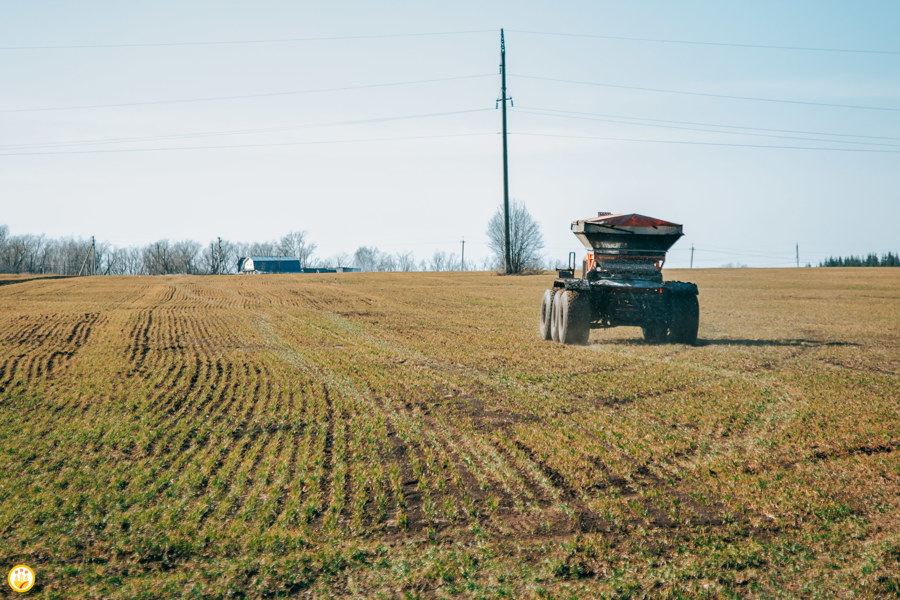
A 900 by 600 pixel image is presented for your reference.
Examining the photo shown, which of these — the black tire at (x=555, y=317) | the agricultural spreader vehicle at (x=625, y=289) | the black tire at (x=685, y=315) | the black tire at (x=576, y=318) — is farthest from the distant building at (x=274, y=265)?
the black tire at (x=685, y=315)

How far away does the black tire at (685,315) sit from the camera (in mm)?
16219

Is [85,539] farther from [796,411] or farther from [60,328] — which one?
[60,328]

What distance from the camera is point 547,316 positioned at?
18.0 m

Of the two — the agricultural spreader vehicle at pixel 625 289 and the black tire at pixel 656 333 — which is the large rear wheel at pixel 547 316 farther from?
the black tire at pixel 656 333

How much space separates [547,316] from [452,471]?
37.0ft

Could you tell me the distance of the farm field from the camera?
16.2 feet

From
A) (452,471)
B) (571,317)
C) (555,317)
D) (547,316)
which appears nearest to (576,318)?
(571,317)

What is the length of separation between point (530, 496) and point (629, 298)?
10.7m

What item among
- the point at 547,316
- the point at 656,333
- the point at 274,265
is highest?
the point at 274,265

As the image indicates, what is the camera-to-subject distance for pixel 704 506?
6.05m

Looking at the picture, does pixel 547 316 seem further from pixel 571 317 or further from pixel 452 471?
pixel 452 471

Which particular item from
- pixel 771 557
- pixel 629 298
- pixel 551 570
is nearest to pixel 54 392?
pixel 551 570

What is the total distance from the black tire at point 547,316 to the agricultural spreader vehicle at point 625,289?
16 centimetres

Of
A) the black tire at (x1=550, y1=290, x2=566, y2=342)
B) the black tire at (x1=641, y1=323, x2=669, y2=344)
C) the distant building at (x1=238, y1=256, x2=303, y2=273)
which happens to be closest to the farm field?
the black tire at (x1=641, y1=323, x2=669, y2=344)
